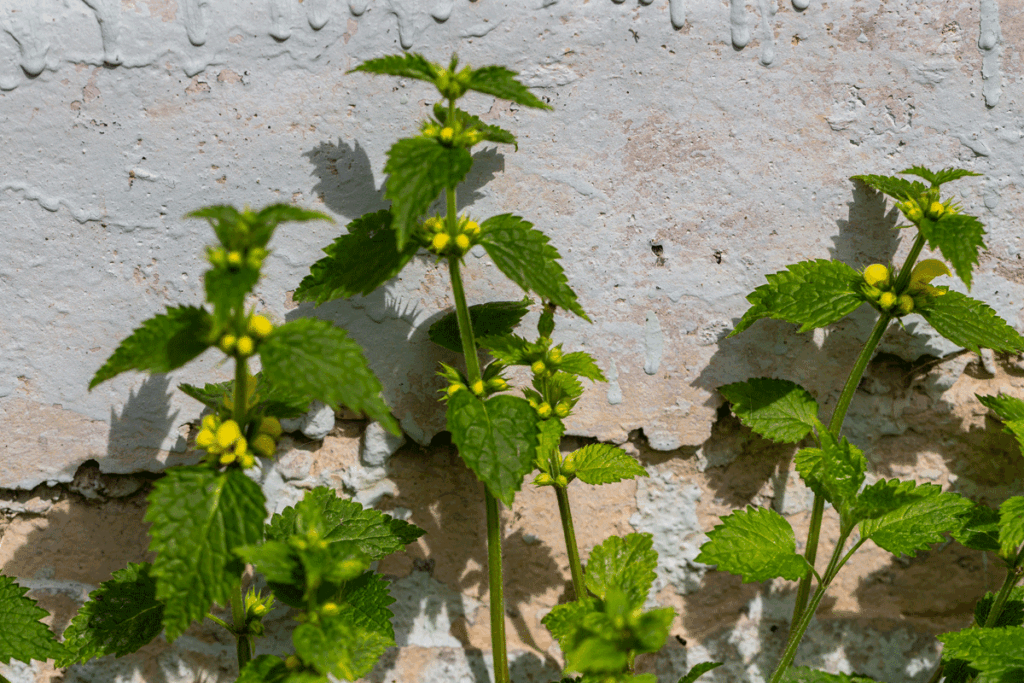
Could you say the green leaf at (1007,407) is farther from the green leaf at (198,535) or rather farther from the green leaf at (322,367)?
the green leaf at (198,535)

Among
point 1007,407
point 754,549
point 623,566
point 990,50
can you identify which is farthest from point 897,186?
point 623,566

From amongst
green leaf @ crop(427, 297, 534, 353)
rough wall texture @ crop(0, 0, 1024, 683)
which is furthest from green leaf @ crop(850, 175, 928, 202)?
green leaf @ crop(427, 297, 534, 353)

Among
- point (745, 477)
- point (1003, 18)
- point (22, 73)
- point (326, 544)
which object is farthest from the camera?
point (745, 477)

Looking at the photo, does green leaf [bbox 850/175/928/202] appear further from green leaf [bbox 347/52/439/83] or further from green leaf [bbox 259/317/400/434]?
green leaf [bbox 259/317/400/434]

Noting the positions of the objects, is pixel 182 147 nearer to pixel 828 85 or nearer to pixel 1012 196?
pixel 828 85

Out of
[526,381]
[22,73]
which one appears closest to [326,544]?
[526,381]
